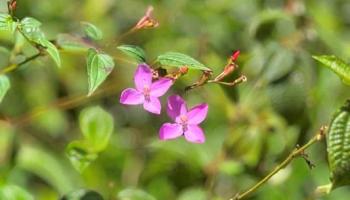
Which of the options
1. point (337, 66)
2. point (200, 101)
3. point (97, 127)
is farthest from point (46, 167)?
A: point (337, 66)

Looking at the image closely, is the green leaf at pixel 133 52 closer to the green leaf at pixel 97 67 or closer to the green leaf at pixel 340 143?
the green leaf at pixel 97 67

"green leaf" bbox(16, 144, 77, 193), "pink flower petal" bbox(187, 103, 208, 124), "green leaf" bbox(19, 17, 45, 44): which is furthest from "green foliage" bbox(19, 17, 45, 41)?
"green leaf" bbox(16, 144, 77, 193)

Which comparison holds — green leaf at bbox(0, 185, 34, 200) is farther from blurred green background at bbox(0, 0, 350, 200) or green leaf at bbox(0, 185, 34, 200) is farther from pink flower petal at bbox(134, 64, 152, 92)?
pink flower petal at bbox(134, 64, 152, 92)

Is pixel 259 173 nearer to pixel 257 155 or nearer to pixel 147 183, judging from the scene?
pixel 257 155

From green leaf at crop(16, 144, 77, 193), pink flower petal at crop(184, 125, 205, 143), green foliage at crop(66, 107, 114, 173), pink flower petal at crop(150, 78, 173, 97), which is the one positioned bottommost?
pink flower petal at crop(184, 125, 205, 143)

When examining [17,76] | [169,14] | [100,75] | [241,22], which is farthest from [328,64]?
[17,76]

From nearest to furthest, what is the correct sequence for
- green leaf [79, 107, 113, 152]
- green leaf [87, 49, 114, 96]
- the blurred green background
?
green leaf [87, 49, 114, 96], green leaf [79, 107, 113, 152], the blurred green background
